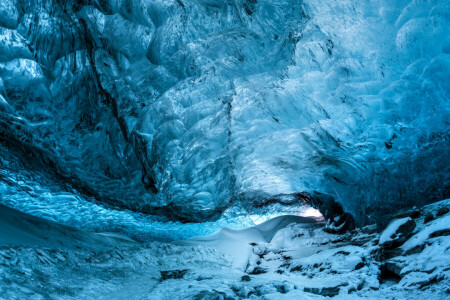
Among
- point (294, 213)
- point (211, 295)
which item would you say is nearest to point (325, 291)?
point (211, 295)

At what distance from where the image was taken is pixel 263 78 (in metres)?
4.22

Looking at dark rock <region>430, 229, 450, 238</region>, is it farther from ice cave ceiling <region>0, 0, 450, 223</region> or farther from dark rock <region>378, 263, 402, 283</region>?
ice cave ceiling <region>0, 0, 450, 223</region>

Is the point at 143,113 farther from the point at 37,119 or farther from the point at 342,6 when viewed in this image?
the point at 342,6

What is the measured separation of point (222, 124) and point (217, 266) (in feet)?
12.4

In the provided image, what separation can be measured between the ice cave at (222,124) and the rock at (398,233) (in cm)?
3

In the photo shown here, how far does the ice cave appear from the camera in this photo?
3.64m

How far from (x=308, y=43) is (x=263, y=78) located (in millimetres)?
764

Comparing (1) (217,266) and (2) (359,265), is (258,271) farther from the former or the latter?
(2) (359,265)

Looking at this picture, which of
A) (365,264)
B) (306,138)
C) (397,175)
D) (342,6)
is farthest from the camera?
(397,175)

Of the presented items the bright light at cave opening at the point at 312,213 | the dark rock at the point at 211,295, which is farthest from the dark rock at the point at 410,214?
the bright light at cave opening at the point at 312,213

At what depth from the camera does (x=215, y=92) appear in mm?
4348

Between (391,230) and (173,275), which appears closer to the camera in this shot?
(391,230)

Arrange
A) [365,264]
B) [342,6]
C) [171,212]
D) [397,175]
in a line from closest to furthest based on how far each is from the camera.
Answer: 1. [342,6]
2. [365,264]
3. [397,175]
4. [171,212]

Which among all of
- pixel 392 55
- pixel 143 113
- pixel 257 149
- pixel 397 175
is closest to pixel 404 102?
pixel 392 55
